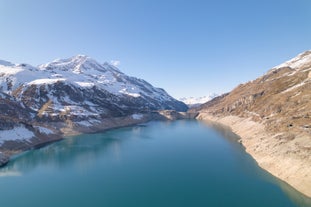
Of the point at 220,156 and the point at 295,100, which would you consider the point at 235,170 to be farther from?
the point at 295,100

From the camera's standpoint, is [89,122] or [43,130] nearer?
[43,130]

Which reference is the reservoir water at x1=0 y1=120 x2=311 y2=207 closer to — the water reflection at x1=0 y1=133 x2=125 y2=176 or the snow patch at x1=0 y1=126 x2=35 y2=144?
the water reflection at x1=0 y1=133 x2=125 y2=176

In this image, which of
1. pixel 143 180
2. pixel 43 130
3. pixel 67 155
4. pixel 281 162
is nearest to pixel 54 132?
pixel 43 130

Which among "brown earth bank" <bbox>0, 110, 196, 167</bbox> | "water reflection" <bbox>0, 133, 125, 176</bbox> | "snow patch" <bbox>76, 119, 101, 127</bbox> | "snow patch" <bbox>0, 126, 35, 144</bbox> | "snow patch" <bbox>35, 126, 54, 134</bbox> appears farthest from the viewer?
"snow patch" <bbox>76, 119, 101, 127</bbox>

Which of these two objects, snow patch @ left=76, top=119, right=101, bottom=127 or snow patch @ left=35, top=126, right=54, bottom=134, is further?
snow patch @ left=76, top=119, right=101, bottom=127

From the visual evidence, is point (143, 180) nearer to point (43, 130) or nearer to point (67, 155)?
point (67, 155)

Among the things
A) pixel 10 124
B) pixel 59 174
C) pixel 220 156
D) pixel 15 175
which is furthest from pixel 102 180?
pixel 10 124

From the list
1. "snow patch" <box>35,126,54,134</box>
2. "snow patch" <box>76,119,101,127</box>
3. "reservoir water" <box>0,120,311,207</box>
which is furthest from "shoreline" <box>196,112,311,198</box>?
"snow patch" <box>76,119,101,127</box>
